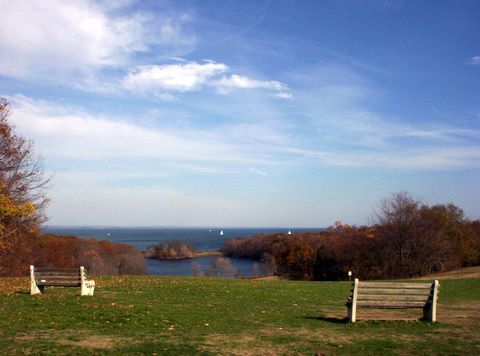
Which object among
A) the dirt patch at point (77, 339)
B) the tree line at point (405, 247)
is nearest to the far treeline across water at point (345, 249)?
the tree line at point (405, 247)

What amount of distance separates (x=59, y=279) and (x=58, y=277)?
9.5 inches

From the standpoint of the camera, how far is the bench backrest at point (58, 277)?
14.1m

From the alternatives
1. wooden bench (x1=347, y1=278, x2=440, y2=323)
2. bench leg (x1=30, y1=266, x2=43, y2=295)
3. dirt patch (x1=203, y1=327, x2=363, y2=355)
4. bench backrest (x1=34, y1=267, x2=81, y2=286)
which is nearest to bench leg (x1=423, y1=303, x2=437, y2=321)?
wooden bench (x1=347, y1=278, x2=440, y2=323)

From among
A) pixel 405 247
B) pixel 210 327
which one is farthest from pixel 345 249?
pixel 210 327

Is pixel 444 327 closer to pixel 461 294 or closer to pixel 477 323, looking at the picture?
pixel 477 323

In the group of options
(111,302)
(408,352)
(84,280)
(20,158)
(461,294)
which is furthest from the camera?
(20,158)

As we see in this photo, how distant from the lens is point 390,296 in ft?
33.5

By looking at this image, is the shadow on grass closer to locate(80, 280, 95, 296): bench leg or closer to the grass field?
the grass field

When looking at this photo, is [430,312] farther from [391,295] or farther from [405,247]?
[405,247]

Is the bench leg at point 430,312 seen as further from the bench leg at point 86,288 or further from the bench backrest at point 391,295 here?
the bench leg at point 86,288

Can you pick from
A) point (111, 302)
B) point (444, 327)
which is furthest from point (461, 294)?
point (111, 302)

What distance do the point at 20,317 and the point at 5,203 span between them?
8.48 meters

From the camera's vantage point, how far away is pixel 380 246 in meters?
52.2

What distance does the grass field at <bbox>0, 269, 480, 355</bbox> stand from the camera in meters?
7.75
